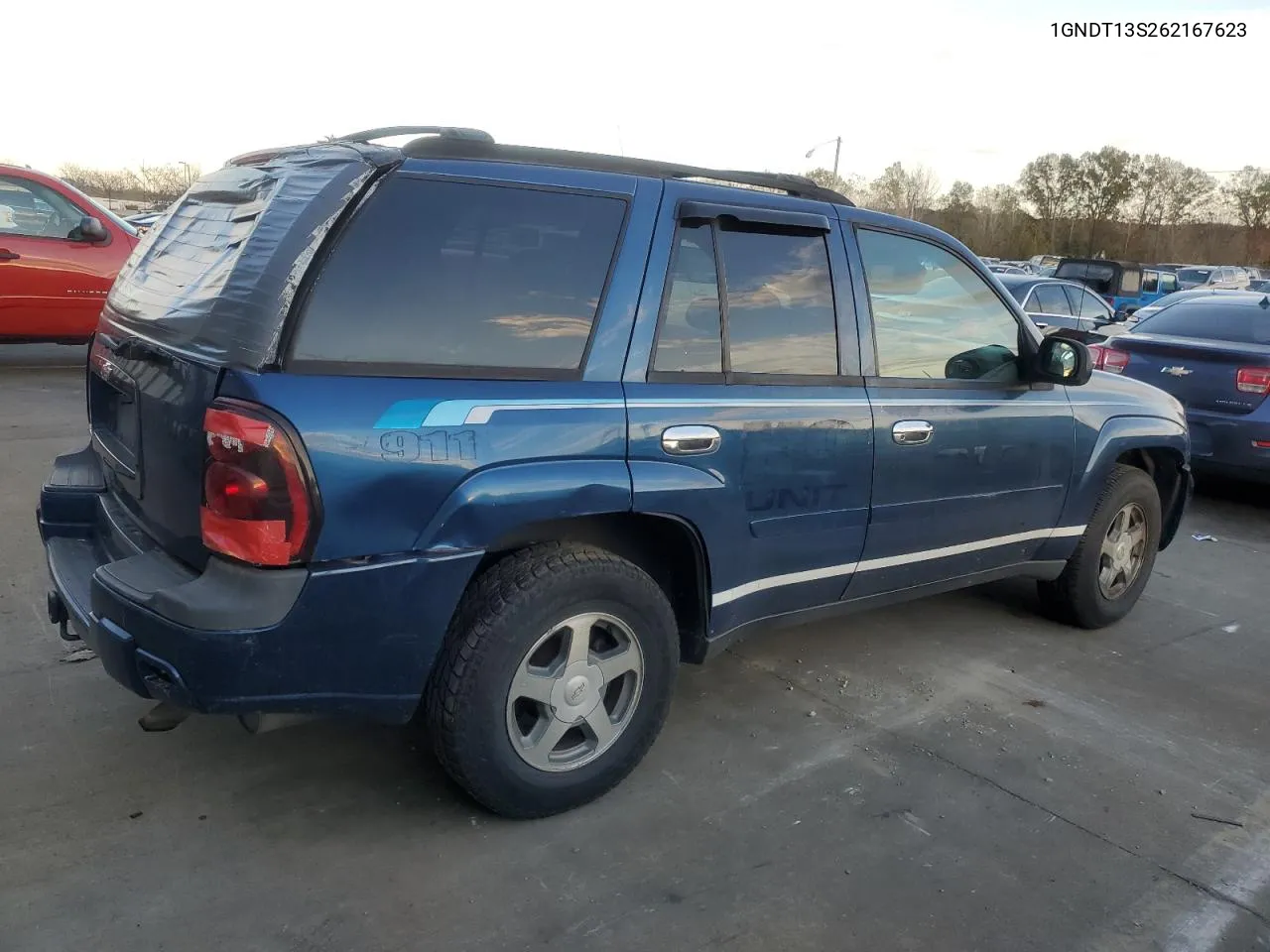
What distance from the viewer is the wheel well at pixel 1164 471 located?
5.17 m

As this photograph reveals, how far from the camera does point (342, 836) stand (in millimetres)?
2914

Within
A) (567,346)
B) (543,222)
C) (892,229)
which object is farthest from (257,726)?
(892,229)

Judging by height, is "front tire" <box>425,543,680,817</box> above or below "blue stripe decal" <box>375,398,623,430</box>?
below

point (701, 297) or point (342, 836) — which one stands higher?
point (701, 297)

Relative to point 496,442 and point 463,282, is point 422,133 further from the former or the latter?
point 496,442

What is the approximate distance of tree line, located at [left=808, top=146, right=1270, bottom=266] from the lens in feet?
188

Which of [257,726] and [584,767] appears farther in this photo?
[584,767]

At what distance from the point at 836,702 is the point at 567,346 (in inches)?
74.5

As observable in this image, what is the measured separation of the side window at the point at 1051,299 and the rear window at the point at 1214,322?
406 centimetres

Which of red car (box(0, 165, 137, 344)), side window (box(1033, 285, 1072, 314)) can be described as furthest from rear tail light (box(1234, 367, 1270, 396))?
red car (box(0, 165, 137, 344))

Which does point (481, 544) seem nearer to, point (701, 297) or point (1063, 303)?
point (701, 297)

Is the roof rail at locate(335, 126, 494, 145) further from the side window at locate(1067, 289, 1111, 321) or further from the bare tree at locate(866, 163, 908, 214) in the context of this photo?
the bare tree at locate(866, 163, 908, 214)

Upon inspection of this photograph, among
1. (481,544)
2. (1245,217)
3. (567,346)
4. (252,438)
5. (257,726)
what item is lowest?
(257,726)

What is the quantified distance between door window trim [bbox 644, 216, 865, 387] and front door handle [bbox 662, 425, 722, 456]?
0.16 m
